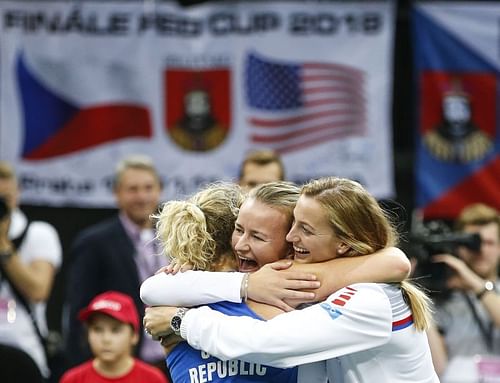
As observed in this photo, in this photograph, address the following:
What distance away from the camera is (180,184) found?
788cm

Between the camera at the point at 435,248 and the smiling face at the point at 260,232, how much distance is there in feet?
7.81

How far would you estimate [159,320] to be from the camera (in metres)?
3.68

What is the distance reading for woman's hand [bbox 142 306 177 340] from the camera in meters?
3.66

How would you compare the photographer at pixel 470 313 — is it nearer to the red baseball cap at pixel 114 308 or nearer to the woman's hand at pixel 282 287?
the red baseball cap at pixel 114 308

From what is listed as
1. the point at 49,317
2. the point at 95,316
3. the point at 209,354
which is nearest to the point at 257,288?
the point at 209,354

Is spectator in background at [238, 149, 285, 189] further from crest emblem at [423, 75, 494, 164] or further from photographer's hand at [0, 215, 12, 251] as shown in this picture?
crest emblem at [423, 75, 494, 164]

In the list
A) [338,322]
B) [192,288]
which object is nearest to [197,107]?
[192,288]

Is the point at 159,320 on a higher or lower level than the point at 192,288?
lower

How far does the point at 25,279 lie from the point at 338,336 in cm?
319

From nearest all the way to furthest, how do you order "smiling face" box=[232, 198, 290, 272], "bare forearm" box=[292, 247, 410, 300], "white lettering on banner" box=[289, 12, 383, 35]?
1. "bare forearm" box=[292, 247, 410, 300]
2. "smiling face" box=[232, 198, 290, 272]
3. "white lettering on banner" box=[289, 12, 383, 35]

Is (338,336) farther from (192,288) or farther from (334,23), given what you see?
(334,23)

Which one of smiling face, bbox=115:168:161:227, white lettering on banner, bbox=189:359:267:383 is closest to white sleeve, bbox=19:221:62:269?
smiling face, bbox=115:168:161:227

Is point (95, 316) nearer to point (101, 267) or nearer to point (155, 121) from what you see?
point (101, 267)

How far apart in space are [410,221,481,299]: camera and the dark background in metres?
1.96
